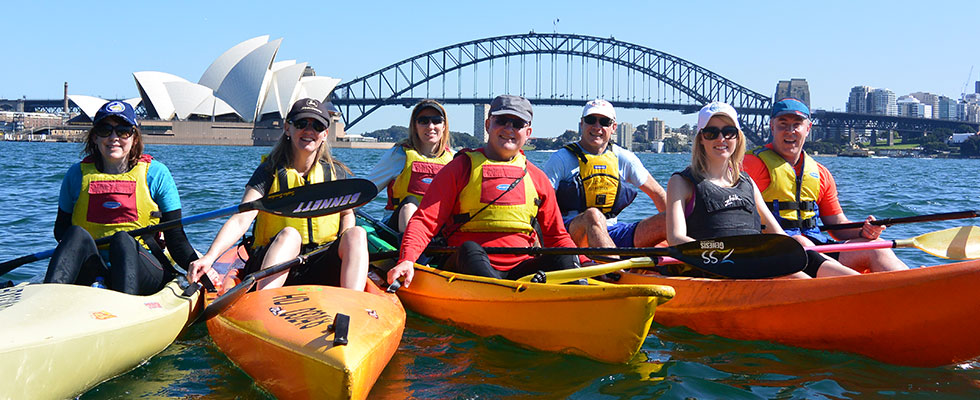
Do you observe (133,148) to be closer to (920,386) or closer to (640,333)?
(640,333)

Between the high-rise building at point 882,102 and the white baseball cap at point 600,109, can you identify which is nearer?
the white baseball cap at point 600,109

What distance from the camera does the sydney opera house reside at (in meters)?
54.0

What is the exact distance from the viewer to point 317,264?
13.3 ft

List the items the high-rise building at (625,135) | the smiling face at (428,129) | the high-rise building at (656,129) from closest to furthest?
the smiling face at (428,129), the high-rise building at (625,135), the high-rise building at (656,129)

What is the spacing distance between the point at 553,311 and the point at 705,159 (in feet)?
4.20

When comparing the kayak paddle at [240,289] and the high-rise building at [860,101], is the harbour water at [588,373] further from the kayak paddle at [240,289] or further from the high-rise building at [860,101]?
the high-rise building at [860,101]

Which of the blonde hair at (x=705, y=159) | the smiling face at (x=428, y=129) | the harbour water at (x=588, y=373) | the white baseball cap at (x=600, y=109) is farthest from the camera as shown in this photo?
the smiling face at (x=428, y=129)

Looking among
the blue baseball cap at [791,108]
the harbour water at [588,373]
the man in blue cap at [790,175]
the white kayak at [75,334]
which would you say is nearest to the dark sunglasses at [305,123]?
the white kayak at [75,334]

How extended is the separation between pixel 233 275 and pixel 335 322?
1.61 metres

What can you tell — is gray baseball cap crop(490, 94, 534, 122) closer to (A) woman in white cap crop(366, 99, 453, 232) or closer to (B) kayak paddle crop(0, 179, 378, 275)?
(B) kayak paddle crop(0, 179, 378, 275)

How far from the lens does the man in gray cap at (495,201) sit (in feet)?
12.9

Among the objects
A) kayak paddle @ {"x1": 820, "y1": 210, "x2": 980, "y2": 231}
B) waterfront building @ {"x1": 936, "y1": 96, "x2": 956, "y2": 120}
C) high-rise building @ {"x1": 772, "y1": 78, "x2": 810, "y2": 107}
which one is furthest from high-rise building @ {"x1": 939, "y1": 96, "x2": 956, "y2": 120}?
kayak paddle @ {"x1": 820, "y1": 210, "x2": 980, "y2": 231}

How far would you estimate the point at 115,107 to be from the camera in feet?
13.4

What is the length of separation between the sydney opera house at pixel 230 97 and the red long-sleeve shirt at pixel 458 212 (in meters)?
49.7
